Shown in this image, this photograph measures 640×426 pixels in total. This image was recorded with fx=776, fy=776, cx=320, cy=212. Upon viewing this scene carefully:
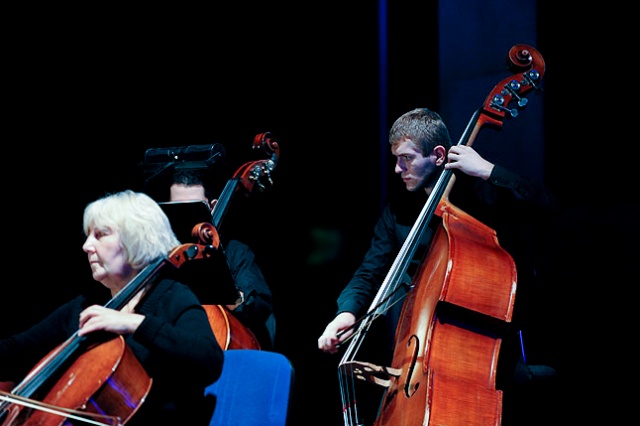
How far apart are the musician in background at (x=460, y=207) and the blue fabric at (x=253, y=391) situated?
13.0 inches

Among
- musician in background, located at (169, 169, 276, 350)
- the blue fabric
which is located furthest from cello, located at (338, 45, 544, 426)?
musician in background, located at (169, 169, 276, 350)

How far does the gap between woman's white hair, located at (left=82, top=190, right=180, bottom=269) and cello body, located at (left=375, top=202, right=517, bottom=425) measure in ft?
2.40

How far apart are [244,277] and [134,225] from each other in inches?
37.4

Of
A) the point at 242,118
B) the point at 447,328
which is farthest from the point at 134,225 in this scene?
the point at 242,118

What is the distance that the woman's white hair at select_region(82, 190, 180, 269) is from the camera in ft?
6.96

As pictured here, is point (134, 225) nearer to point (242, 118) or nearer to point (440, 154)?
point (440, 154)

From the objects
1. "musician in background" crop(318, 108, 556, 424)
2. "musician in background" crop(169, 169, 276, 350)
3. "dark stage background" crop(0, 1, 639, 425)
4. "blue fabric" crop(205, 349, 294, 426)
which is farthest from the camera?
"dark stage background" crop(0, 1, 639, 425)

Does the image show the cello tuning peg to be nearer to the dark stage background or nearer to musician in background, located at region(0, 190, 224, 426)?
the dark stage background

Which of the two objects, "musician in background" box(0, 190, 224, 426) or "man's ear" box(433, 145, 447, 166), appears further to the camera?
"man's ear" box(433, 145, 447, 166)

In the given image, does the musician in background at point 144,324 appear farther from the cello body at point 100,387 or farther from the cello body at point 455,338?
the cello body at point 455,338

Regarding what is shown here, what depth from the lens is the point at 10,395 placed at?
176 cm

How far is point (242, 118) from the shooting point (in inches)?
146

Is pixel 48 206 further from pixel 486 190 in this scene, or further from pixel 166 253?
pixel 486 190

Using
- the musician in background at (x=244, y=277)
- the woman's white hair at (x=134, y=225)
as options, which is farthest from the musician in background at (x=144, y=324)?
the musician in background at (x=244, y=277)
